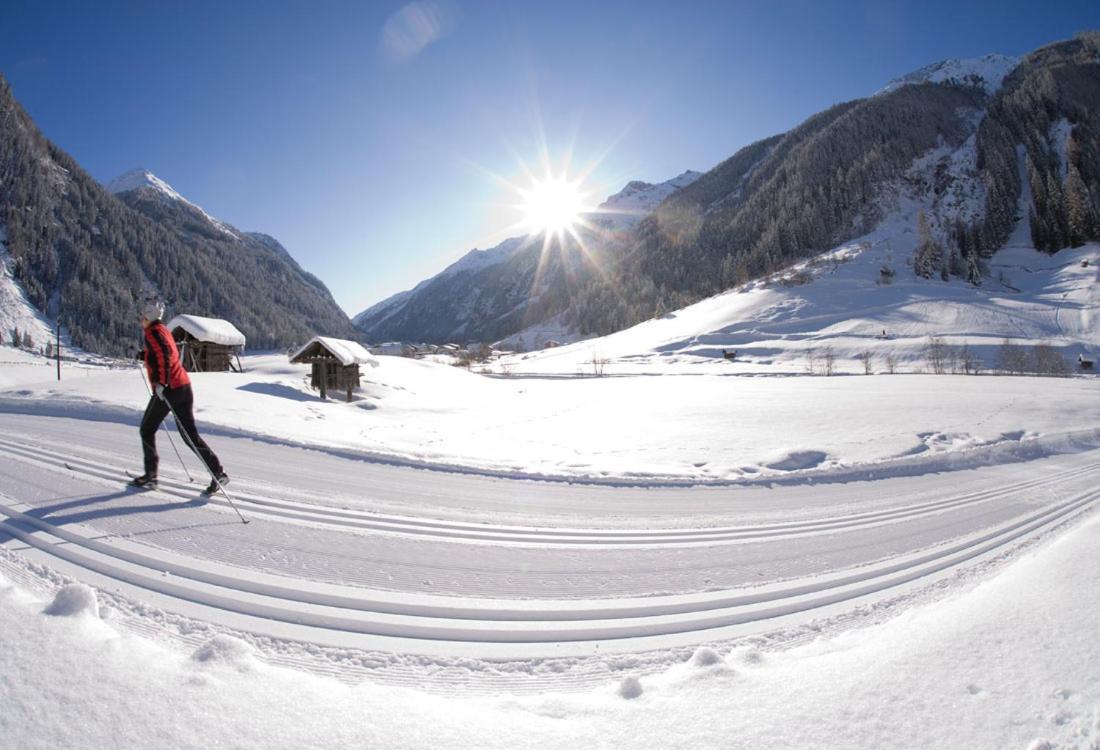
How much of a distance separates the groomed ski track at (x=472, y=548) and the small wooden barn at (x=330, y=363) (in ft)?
51.3

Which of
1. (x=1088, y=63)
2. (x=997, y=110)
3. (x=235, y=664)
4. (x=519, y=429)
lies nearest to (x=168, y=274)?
(x=519, y=429)

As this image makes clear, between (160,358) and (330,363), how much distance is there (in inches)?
753

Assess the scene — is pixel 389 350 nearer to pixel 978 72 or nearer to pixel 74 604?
pixel 74 604

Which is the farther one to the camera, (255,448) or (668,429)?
(668,429)

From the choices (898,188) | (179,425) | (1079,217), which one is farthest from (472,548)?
(898,188)

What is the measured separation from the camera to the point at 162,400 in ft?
17.9

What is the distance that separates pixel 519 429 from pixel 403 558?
10849 mm

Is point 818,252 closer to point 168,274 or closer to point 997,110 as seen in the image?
point 997,110

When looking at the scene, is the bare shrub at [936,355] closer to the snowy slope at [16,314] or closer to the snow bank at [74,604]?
the snow bank at [74,604]

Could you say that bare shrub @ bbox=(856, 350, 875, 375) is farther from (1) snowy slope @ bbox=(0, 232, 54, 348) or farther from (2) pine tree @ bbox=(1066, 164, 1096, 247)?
(1) snowy slope @ bbox=(0, 232, 54, 348)

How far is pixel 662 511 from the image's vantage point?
619 cm

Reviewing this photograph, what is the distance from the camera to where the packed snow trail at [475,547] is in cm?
317

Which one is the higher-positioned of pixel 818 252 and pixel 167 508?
pixel 818 252

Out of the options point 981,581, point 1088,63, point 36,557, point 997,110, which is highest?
point 1088,63
